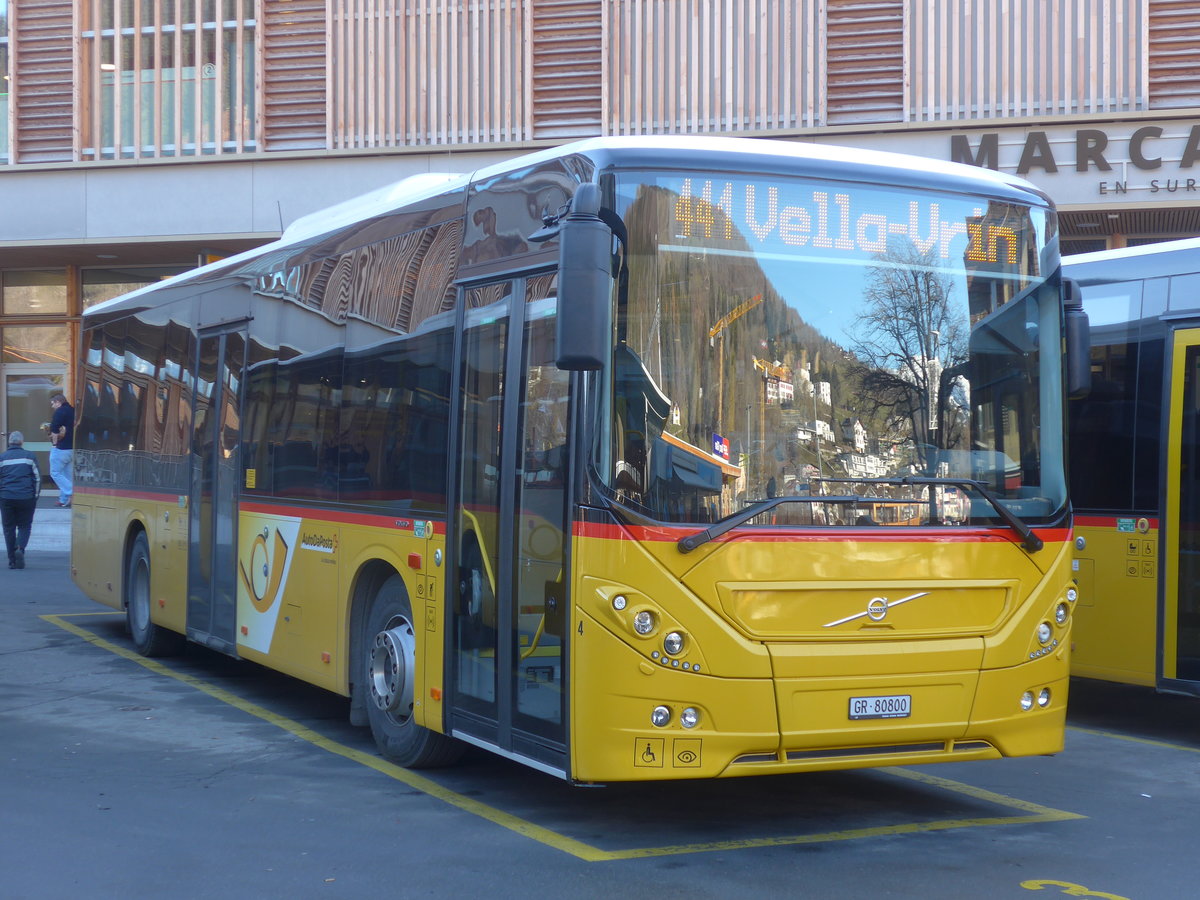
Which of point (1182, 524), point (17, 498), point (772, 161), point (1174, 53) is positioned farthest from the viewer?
point (17, 498)

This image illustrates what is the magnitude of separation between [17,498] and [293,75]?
24.3ft

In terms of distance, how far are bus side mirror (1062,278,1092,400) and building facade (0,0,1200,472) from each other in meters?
12.8

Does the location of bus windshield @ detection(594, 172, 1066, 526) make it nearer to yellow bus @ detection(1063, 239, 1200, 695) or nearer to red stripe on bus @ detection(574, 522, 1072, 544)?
red stripe on bus @ detection(574, 522, 1072, 544)

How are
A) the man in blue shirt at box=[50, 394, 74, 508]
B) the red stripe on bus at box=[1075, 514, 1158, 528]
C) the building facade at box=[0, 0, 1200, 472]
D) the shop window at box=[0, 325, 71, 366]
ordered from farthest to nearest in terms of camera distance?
1. the shop window at box=[0, 325, 71, 366]
2. the man in blue shirt at box=[50, 394, 74, 508]
3. the building facade at box=[0, 0, 1200, 472]
4. the red stripe on bus at box=[1075, 514, 1158, 528]

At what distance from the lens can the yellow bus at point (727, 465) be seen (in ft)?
19.9

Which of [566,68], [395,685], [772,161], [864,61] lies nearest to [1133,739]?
[395,685]

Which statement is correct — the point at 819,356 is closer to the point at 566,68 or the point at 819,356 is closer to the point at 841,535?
the point at 841,535

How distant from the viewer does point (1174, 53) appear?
19016mm

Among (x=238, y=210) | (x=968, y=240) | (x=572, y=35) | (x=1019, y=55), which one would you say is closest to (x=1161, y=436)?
(x=968, y=240)

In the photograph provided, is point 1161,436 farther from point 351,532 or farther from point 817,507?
point 351,532

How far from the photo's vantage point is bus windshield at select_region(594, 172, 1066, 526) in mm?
6082

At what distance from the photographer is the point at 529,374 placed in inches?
261

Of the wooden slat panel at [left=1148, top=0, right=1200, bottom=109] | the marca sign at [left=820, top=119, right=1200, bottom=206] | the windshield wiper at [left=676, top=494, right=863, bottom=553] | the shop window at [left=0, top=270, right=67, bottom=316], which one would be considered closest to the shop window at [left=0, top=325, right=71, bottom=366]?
the shop window at [left=0, top=270, right=67, bottom=316]

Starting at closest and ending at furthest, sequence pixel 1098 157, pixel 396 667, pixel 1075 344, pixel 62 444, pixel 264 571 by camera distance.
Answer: pixel 1075 344, pixel 396 667, pixel 264 571, pixel 1098 157, pixel 62 444
